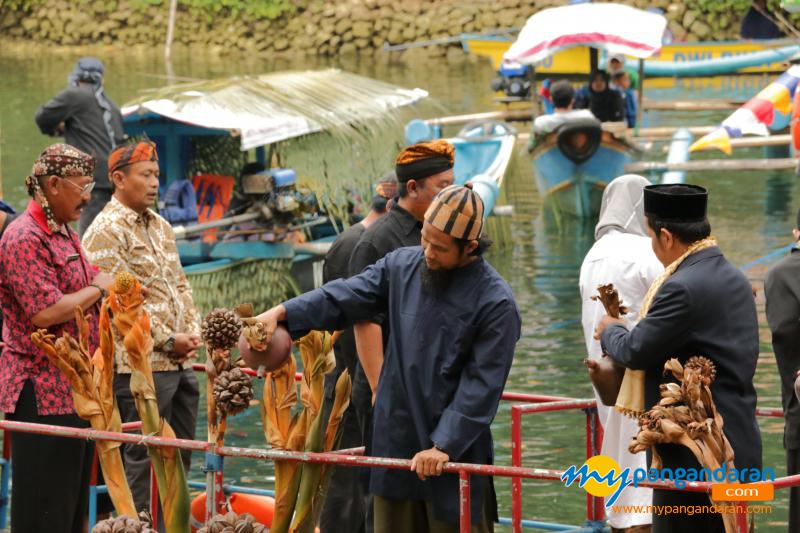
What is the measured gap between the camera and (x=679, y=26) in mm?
31547

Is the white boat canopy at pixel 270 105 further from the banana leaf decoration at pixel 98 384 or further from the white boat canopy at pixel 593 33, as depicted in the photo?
the banana leaf decoration at pixel 98 384

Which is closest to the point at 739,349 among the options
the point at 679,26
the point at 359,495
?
the point at 359,495

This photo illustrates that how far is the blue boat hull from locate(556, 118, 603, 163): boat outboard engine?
0.10 m

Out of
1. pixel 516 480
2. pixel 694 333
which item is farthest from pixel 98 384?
pixel 694 333

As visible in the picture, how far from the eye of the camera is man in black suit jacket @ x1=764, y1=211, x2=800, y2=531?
5770 millimetres

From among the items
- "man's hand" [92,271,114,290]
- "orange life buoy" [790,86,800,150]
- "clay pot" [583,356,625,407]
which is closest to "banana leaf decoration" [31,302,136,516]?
"man's hand" [92,271,114,290]

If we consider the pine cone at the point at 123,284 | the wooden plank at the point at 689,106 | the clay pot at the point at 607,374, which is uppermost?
the pine cone at the point at 123,284

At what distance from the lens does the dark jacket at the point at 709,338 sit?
15.6ft

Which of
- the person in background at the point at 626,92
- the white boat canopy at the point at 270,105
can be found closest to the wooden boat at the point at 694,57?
the person in background at the point at 626,92

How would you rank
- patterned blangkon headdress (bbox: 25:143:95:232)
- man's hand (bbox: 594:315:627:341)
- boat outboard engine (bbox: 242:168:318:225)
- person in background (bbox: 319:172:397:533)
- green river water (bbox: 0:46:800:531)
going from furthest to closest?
boat outboard engine (bbox: 242:168:318:225) → green river water (bbox: 0:46:800:531) → person in background (bbox: 319:172:397:533) → patterned blangkon headdress (bbox: 25:143:95:232) → man's hand (bbox: 594:315:627:341)

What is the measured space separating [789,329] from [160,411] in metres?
2.47

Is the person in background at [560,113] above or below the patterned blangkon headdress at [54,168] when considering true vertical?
below

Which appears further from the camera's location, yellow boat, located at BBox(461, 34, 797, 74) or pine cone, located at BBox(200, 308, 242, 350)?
yellow boat, located at BBox(461, 34, 797, 74)

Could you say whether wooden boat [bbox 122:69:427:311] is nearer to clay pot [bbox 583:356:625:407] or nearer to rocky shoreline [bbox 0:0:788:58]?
clay pot [bbox 583:356:625:407]
